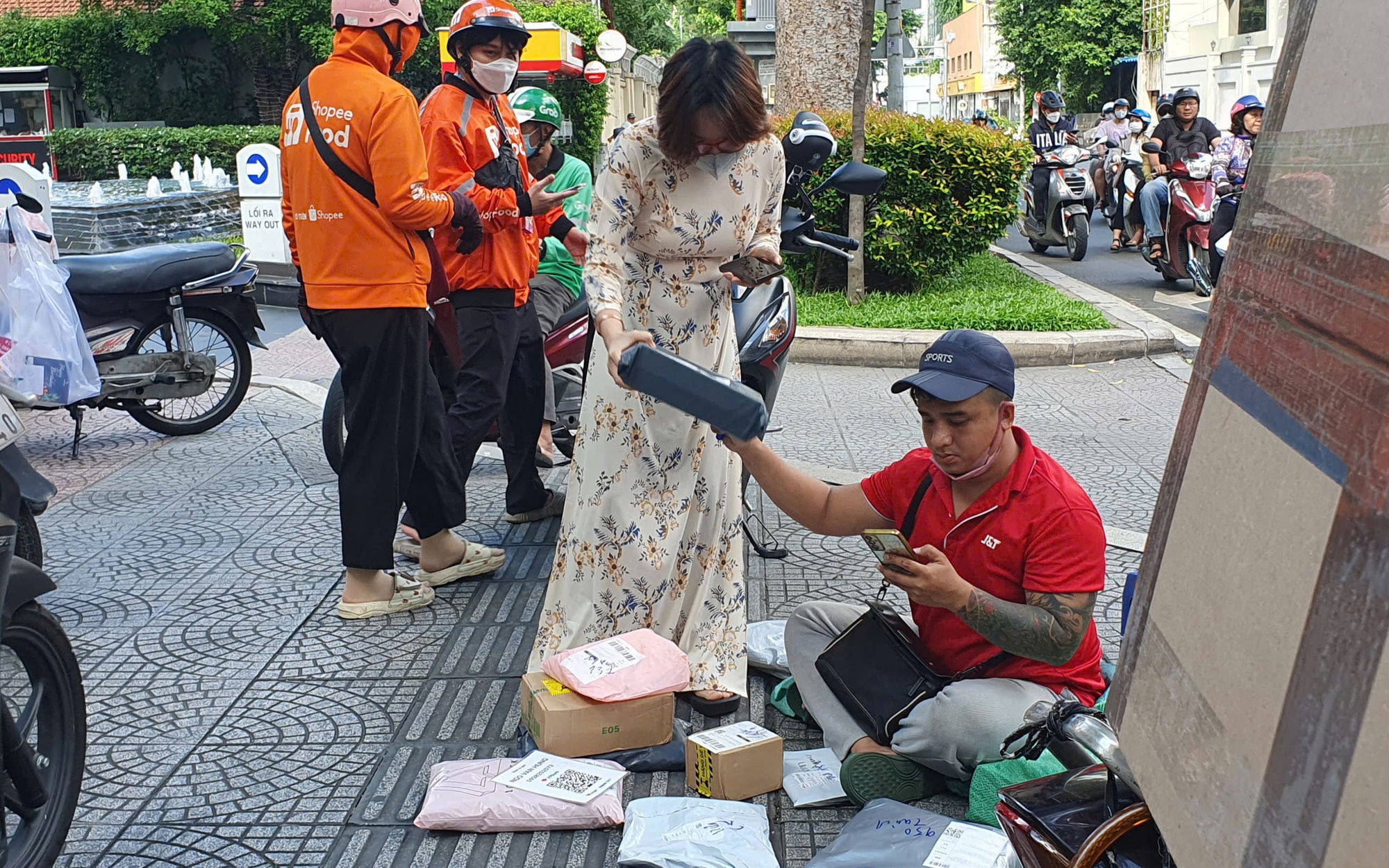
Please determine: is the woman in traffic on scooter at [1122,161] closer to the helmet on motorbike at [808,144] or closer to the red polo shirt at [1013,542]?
the helmet on motorbike at [808,144]

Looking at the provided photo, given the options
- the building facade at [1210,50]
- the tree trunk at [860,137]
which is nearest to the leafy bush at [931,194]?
the tree trunk at [860,137]

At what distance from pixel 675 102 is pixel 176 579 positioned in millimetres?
2626

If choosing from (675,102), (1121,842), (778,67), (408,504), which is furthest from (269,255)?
(1121,842)

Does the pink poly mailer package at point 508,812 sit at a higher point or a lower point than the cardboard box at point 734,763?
lower

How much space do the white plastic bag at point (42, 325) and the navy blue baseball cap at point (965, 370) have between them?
3.21 metres

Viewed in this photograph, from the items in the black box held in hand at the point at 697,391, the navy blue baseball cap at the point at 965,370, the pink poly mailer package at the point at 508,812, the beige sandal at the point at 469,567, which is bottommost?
the beige sandal at the point at 469,567

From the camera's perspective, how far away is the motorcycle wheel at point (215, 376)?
21.9 ft

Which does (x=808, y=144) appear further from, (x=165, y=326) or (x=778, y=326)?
(x=165, y=326)

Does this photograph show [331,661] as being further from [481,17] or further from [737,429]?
[481,17]

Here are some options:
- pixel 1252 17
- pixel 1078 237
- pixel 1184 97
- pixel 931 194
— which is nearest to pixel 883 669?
pixel 931 194

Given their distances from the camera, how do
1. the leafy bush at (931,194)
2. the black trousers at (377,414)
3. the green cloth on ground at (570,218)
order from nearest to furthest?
the black trousers at (377,414) < the green cloth on ground at (570,218) < the leafy bush at (931,194)

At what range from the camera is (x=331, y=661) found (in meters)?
3.99

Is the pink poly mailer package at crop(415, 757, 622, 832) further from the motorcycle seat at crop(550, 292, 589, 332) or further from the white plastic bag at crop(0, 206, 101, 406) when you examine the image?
the motorcycle seat at crop(550, 292, 589, 332)

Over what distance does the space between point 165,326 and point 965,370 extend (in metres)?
4.99
